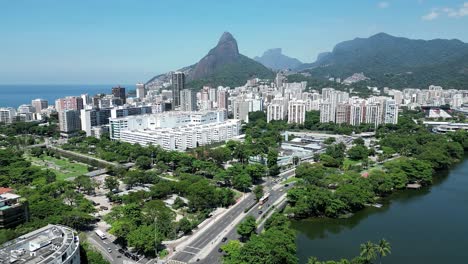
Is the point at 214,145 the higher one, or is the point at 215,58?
the point at 215,58

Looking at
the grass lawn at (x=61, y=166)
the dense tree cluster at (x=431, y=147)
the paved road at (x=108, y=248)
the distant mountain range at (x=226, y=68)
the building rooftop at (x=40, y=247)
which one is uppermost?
the distant mountain range at (x=226, y=68)

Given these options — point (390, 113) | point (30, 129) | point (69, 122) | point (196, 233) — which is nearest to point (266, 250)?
point (196, 233)

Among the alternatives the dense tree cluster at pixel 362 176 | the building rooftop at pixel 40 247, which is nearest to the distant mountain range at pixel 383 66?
the dense tree cluster at pixel 362 176

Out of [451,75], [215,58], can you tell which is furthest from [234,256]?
[215,58]

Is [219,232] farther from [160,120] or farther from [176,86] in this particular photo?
[176,86]

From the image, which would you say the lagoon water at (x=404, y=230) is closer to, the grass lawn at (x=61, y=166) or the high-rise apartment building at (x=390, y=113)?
the grass lawn at (x=61, y=166)

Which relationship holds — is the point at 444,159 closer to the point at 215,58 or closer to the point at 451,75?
the point at 451,75

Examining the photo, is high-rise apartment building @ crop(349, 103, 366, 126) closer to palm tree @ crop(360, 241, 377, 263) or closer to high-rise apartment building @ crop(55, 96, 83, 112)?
palm tree @ crop(360, 241, 377, 263)

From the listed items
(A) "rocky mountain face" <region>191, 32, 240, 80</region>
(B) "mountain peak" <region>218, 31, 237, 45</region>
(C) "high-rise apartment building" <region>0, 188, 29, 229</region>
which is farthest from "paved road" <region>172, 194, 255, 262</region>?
(B) "mountain peak" <region>218, 31, 237, 45</region>
